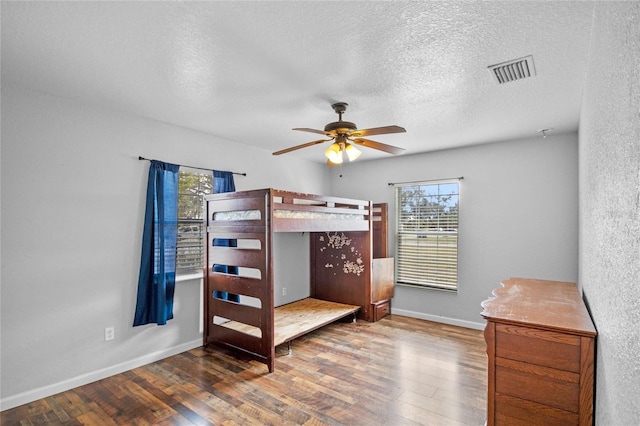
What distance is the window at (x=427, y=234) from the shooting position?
4.53 meters

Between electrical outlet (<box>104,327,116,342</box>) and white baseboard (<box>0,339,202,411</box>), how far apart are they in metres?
0.26

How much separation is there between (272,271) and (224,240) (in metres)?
0.98

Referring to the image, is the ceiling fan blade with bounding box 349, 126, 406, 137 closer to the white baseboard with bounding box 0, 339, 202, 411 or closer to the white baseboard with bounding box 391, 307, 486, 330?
the white baseboard with bounding box 0, 339, 202, 411

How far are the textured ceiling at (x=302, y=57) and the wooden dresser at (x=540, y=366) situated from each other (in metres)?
1.58


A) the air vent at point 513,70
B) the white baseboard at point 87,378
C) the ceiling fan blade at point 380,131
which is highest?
the air vent at point 513,70

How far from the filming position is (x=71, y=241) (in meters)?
2.76

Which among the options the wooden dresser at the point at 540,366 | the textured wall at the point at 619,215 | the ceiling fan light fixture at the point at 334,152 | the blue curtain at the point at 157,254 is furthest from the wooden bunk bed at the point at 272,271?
the textured wall at the point at 619,215

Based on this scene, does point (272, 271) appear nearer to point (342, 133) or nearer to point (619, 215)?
point (342, 133)

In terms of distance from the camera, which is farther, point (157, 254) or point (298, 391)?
point (157, 254)

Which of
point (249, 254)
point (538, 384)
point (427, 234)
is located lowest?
point (538, 384)

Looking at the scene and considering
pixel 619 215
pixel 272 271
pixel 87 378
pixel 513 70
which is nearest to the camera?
pixel 619 215

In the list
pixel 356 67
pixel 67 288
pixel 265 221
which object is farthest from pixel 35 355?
pixel 356 67

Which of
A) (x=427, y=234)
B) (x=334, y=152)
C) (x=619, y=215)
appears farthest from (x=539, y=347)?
(x=427, y=234)

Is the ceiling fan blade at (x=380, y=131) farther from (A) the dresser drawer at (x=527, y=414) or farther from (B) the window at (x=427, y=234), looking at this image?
(B) the window at (x=427, y=234)
